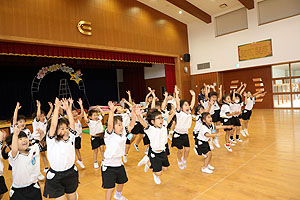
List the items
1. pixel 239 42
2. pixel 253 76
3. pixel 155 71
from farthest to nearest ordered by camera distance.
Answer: pixel 155 71, pixel 253 76, pixel 239 42

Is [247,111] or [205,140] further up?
[247,111]

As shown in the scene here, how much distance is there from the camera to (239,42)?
34.4 feet

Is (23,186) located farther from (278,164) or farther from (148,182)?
(278,164)

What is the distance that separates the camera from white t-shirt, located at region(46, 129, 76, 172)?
7.01 feet

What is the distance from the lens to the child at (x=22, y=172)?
2.11 m

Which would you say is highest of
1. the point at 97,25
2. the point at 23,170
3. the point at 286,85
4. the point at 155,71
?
the point at 97,25

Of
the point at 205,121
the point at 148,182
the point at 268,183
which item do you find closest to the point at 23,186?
the point at 148,182

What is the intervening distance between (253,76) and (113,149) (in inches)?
405

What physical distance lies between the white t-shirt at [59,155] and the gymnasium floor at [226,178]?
880mm

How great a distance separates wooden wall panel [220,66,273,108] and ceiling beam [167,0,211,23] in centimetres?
309

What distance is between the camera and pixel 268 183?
110 inches

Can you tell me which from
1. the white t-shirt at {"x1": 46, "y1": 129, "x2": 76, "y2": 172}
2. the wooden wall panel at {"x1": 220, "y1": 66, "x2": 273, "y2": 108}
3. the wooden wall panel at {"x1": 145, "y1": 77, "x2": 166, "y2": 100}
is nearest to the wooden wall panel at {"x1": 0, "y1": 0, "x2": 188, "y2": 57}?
the wooden wall panel at {"x1": 145, "y1": 77, "x2": 166, "y2": 100}

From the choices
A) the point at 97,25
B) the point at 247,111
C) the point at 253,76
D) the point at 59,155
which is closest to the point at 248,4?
the point at 253,76

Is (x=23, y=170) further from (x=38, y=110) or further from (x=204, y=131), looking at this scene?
(x=204, y=131)
